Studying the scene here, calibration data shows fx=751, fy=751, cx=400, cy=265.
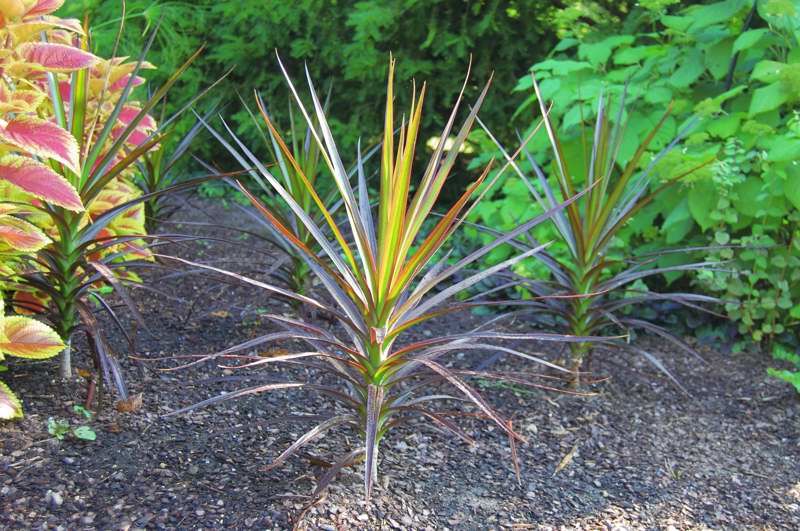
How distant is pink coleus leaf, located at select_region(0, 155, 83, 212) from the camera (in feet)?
6.44

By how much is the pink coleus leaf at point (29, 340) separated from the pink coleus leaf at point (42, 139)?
1.48 ft

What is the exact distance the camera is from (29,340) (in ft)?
6.64

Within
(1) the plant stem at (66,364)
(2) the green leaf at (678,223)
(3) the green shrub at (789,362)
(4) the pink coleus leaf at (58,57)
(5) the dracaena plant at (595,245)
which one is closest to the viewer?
(4) the pink coleus leaf at (58,57)

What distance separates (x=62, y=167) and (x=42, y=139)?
1.44 feet

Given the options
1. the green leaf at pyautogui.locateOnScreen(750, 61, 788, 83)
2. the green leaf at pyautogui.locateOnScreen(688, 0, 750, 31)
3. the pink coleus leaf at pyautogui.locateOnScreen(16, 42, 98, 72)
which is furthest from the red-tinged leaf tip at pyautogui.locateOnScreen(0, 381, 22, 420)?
the green leaf at pyautogui.locateOnScreen(688, 0, 750, 31)

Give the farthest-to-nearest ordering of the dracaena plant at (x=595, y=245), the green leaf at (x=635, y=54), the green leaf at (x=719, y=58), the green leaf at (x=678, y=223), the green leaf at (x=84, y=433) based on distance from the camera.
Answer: the green leaf at (x=635, y=54), the green leaf at (x=719, y=58), the green leaf at (x=678, y=223), the dracaena plant at (x=595, y=245), the green leaf at (x=84, y=433)

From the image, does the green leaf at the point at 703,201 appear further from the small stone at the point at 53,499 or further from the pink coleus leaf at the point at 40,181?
the small stone at the point at 53,499

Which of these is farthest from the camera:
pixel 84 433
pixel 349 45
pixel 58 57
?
pixel 349 45

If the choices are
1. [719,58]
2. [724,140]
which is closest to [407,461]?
[724,140]

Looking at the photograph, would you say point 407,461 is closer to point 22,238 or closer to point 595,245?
point 595,245

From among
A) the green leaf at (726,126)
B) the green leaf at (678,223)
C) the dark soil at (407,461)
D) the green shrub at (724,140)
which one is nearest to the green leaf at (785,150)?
the green shrub at (724,140)

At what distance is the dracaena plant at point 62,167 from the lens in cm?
198

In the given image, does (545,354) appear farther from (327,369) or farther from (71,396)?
(71,396)

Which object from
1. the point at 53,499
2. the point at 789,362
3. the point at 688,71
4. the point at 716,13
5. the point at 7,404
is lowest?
the point at 789,362
